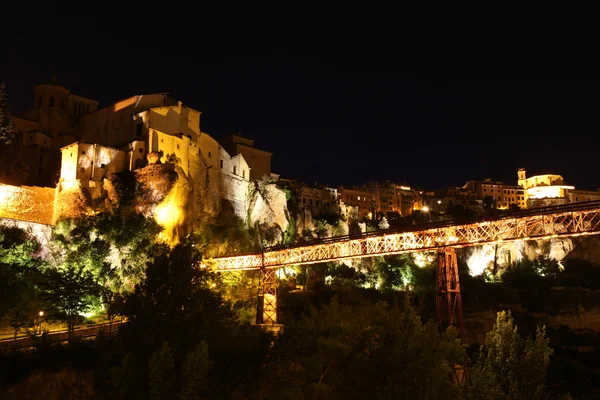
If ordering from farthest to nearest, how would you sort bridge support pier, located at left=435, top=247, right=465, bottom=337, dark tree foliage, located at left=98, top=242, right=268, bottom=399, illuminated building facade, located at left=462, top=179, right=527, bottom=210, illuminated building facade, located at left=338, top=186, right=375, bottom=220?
illuminated building facade, located at left=462, top=179, right=527, bottom=210 → illuminated building facade, located at left=338, top=186, right=375, bottom=220 → bridge support pier, located at left=435, top=247, right=465, bottom=337 → dark tree foliage, located at left=98, top=242, right=268, bottom=399

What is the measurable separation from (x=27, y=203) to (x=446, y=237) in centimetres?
4095

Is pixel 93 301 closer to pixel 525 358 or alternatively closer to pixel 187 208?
pixel 187 208

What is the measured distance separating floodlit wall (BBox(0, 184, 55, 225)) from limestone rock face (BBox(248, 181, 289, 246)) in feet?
88.0

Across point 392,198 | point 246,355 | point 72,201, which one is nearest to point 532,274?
point 392,198

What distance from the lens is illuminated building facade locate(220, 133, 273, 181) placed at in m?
83.8

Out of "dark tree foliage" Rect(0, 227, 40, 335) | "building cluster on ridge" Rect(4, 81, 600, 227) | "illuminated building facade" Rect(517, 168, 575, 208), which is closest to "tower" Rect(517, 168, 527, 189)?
"illuminated building facade" Rect(517, 168, 575, 208)

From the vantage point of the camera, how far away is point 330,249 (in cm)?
4294

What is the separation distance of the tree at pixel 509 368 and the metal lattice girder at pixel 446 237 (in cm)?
684

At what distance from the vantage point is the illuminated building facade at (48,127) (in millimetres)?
64125

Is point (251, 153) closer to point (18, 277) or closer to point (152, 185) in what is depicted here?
point (152, 185)

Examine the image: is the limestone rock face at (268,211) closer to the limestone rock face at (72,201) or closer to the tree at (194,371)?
the limestone rock face at (72,201)

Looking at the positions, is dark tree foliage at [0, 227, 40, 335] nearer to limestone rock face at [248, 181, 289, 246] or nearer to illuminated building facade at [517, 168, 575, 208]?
limestone rock face at [248, 181, 289, 246]

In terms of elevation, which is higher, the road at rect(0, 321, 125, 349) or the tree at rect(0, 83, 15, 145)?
the tree at rect(0, 83, 15, 145)

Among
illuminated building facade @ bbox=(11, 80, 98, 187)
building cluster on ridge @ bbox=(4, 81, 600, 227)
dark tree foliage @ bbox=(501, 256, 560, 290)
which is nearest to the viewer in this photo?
building cluster on ridge @ bbox=(4, 81, 600, 227)
